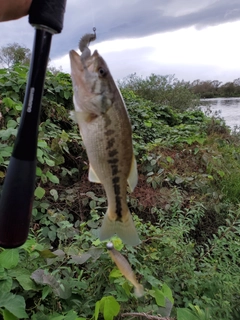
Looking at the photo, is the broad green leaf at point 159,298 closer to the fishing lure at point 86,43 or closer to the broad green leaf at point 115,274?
the broad green leaf at point 115,274

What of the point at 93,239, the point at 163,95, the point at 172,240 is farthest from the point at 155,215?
the point at 163,95

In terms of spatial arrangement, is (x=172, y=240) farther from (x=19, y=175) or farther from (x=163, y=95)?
(x=163, y=95)

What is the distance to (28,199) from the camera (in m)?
1.08

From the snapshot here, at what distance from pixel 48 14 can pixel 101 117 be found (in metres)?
0.30

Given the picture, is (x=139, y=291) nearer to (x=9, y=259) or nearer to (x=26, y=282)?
(x=26, y=282)

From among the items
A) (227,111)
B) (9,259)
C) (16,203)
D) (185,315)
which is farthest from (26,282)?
(227,111)

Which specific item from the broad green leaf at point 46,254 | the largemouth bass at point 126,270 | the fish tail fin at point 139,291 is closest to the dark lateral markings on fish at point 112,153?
the largemouth bass at point 126,270

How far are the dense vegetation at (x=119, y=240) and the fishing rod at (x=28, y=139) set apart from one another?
2.69 feet

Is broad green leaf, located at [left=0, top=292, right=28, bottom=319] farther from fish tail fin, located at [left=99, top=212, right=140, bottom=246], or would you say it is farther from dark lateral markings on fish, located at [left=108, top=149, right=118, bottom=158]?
dark lateral markings on fish, located at [left=108, top=149, right=118, bottom=158]

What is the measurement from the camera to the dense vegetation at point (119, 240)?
1.99 m

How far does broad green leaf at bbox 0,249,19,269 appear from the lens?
178 cm

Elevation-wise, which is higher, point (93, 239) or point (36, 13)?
point (36, 13)

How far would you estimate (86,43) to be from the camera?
88 cm

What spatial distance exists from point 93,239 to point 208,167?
9.96 ft
